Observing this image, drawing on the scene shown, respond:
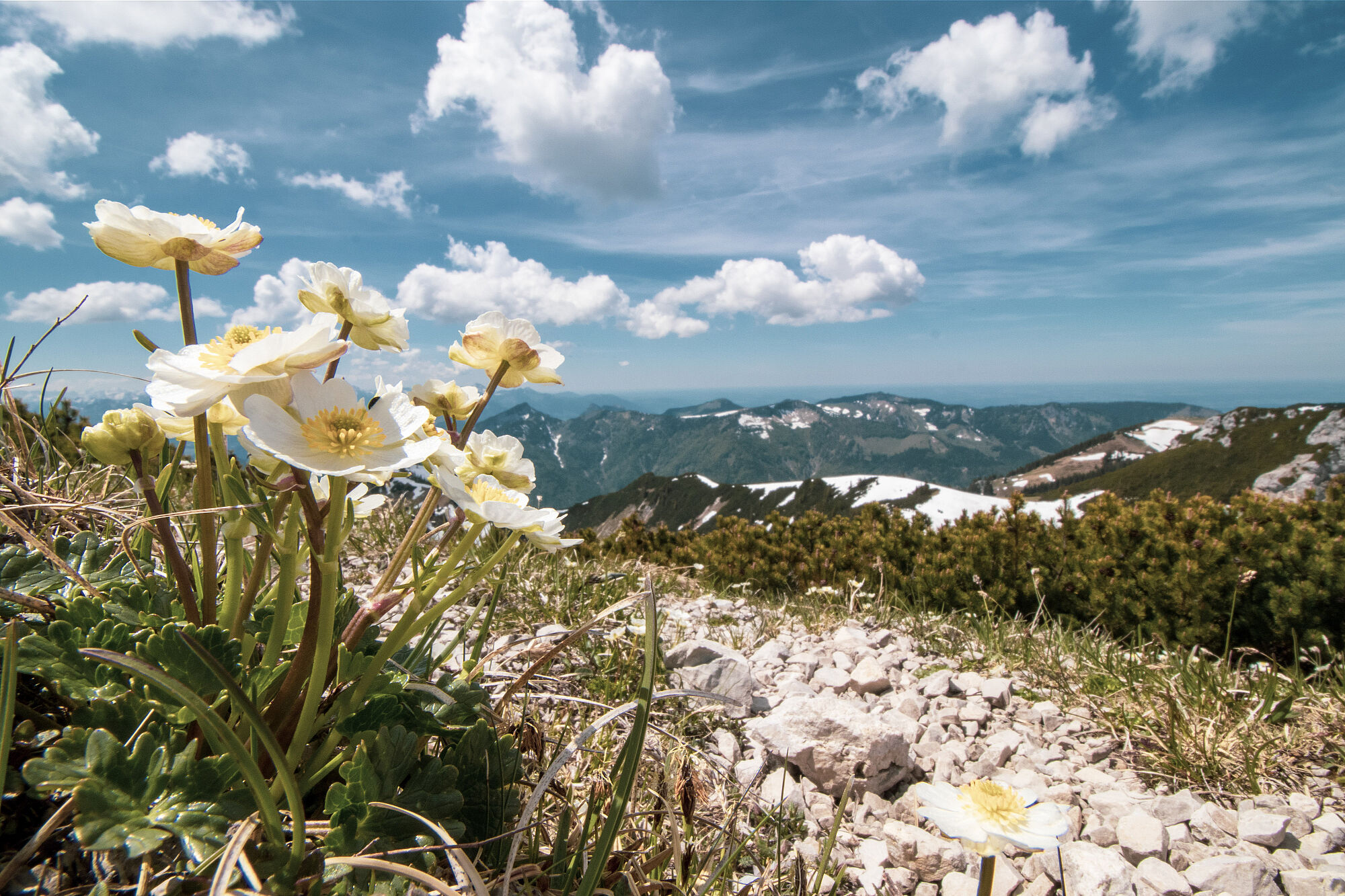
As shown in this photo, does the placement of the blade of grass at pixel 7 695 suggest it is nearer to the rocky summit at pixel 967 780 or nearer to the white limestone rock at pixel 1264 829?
the rocky summit at pixel 967 780

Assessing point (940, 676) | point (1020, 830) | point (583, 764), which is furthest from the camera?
point (940, 676)

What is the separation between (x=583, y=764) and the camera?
2238 millimetres

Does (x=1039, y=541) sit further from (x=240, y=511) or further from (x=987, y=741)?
(x=240, y=511)

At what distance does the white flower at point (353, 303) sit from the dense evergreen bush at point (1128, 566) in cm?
463

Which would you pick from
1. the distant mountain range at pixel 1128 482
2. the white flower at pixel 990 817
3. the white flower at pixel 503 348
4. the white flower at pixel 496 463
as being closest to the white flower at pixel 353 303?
the white flower at pixel 503 348

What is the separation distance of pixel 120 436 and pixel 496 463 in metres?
0.82

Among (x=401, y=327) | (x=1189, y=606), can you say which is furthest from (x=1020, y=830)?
(x=1189, y=606)

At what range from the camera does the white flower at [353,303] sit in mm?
1336

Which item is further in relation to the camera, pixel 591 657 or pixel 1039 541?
pixel 1039 541

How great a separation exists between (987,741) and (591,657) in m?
2.02

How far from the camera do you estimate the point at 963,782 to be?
2795 mm

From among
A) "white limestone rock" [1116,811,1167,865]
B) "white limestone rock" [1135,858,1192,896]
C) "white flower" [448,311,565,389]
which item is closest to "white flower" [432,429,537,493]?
"white flower" [448,311,565,389]

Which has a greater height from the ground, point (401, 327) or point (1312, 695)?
point (401, 327)

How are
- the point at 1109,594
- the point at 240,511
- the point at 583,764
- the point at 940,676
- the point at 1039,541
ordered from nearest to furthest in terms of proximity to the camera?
1. the point at 240,511
2. the point at 583,764
3. the point at 940,676
4. the point at 1109,594
5. the point at 1039,541
